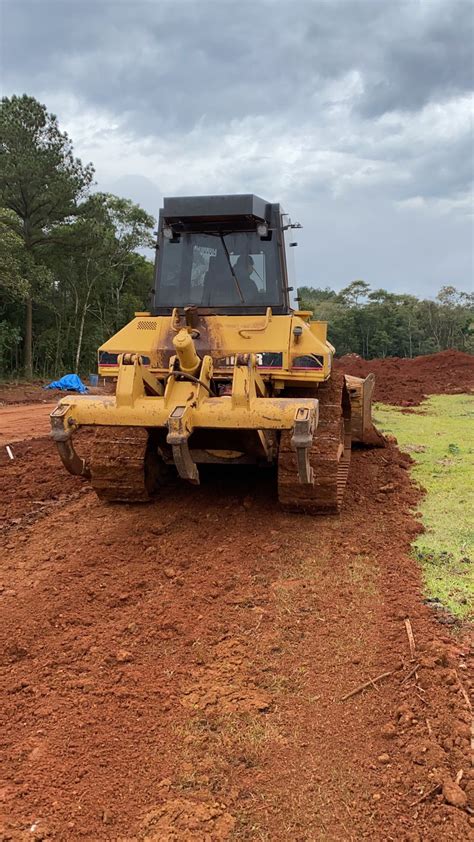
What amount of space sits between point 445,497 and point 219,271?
127 inches

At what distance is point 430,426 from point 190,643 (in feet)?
31.7

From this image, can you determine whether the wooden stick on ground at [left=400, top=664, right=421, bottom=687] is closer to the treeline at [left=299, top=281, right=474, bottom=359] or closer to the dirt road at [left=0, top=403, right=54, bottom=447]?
the dirt road at [left=0, top=403, right=54, bottom=447]

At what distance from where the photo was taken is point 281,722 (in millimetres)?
2861

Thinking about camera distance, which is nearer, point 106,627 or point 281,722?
point 281,722

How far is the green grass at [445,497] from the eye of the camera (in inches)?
168

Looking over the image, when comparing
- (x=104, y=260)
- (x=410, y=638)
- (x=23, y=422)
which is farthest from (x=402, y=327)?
(x=410, y=638)

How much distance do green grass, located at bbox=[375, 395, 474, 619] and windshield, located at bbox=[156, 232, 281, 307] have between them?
251cm

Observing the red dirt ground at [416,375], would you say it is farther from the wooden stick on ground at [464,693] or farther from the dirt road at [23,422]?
the wooden stick on ground at [464,693]

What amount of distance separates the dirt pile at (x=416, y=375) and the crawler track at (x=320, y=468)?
457 inches

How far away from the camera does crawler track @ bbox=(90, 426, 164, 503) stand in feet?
18.2

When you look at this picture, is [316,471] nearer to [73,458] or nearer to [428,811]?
[73,458]

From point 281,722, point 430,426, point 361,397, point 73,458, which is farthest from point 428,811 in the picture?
point 430,426

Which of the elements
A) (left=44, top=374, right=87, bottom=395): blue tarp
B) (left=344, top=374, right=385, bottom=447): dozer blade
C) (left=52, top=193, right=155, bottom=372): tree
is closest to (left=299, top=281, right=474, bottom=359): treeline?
(left=52, top=193, right=155, bottom=372): tree

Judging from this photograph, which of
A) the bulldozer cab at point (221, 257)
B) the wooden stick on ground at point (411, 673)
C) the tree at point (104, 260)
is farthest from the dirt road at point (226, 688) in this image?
the tree at point (104, 260)
